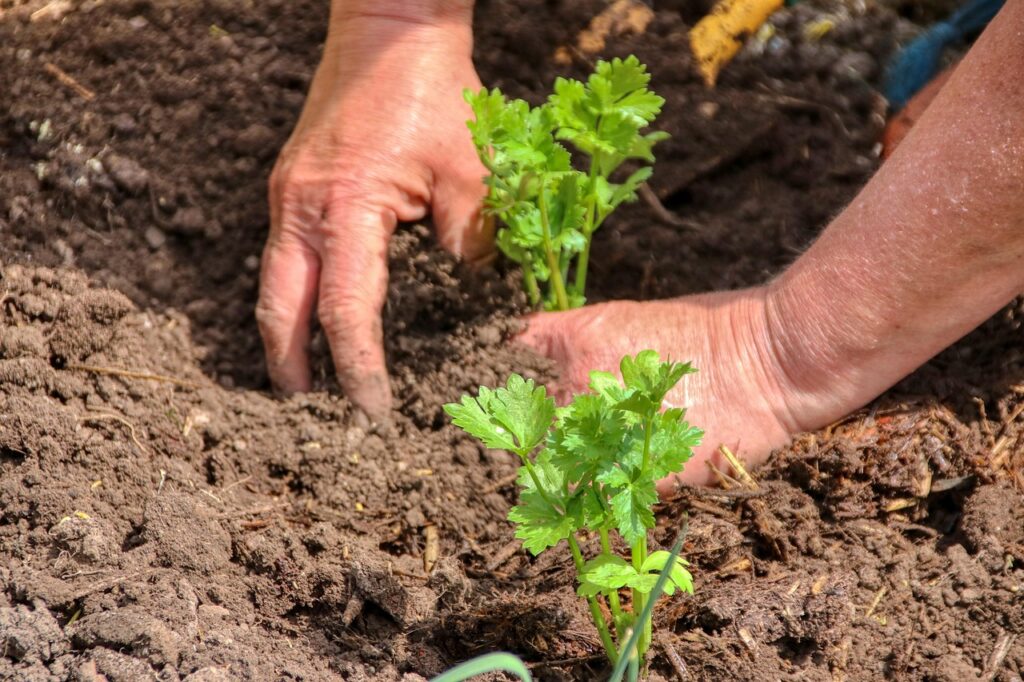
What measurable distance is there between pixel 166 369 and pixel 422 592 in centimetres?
90

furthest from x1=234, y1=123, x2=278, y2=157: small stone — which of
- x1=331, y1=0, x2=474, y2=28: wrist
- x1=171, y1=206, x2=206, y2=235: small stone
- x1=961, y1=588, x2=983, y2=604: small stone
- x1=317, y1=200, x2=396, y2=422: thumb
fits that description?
x1=961, y1=588, x2=983, y2=604: small stone

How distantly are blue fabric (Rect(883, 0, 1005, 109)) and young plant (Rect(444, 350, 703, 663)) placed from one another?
178cm

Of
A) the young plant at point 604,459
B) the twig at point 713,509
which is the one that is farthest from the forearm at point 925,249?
the young plant at point 604,459

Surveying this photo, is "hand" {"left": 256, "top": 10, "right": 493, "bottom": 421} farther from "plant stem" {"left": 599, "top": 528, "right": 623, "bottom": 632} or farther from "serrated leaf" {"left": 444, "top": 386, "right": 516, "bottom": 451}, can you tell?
"plant stem" {"left": 599, "top": 528, "right": 623, "bottom": 632}

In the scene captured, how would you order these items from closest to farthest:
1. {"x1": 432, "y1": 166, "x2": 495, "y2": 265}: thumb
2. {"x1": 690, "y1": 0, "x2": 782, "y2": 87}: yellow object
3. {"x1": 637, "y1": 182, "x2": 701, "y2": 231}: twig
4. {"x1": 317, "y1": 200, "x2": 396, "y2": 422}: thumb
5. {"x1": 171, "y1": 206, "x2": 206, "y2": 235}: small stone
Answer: {"x1": 317, "y1": 200, "x2": 396, "y2": 422}: thumb < {"x1": 432, "y1": 166, "x2": 495, "y2": 265}: thumb < {"x1": 171, "y1": 206, "x2": 206, "y2": 235}: small stone < {"x1": 637, "y1": 182, "x2": 701, "y2": 231}: twig < {"x1": 690, "y1": 0, "x2": 782, "y2": 87}: yellow object

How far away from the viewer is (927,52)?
119 inches

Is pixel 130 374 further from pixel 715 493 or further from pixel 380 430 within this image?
pixel 715 493

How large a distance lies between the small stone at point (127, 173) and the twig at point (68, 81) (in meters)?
0.22

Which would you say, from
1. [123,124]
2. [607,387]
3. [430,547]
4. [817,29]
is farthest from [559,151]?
[817,29]

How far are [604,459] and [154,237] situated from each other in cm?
159

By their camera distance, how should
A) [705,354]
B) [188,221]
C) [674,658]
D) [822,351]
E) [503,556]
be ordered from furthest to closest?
[188,221] < [705,354] < [822,351] < [503,556] < [674,658]

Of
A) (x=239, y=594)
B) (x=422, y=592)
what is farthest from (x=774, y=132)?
(x=239, y=594)

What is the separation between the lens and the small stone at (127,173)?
2715mm

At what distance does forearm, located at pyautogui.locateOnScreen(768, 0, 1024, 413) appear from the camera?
1.97 meters
